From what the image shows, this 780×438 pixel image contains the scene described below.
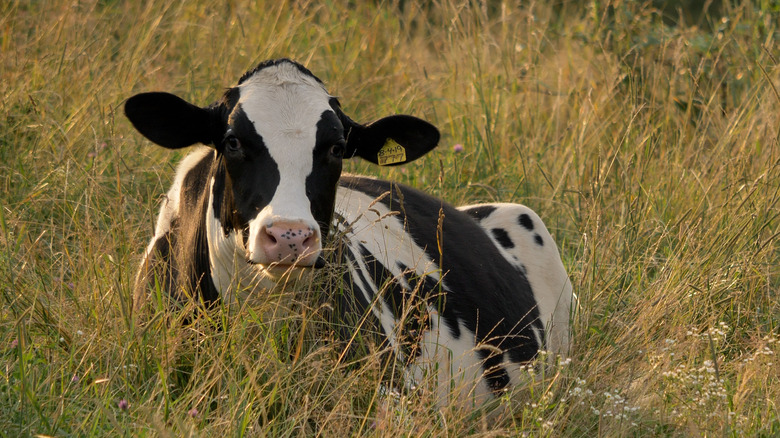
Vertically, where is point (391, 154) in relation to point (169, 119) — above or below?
below

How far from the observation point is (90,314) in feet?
12.0

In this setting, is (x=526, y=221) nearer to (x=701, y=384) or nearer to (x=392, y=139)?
(x=392, y=139)

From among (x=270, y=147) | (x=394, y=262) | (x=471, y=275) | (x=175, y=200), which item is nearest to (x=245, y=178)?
(x=270, y=147)

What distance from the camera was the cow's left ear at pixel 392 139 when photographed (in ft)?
13.7

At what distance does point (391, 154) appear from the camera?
4238 millimetres

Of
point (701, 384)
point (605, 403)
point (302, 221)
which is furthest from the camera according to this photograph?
point (701, 384)

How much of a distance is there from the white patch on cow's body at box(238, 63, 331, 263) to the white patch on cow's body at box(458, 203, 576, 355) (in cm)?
188

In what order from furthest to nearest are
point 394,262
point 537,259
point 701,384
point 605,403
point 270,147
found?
point 537,259, point 394,262, point 701,384, point 270,147, point 605,403

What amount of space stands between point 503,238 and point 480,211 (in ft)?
0.74

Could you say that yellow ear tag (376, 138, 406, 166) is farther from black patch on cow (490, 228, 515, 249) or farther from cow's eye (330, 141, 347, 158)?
black patch on cow (490, 228, 515, 249)

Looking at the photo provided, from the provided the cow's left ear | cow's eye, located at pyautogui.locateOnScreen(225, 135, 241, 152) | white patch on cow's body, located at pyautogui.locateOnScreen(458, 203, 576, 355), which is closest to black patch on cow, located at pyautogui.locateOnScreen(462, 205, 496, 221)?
white patch on cow's body, located at pyautogui.locateOnScreen(458, 203, 576, 355)

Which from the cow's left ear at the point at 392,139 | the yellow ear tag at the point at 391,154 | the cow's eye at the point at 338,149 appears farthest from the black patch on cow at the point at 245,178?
the yellow ear tag at the point at 391,154

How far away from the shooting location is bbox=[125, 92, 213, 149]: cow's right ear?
3.83 m

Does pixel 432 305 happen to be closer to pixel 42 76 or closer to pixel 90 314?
pixel 90 314
